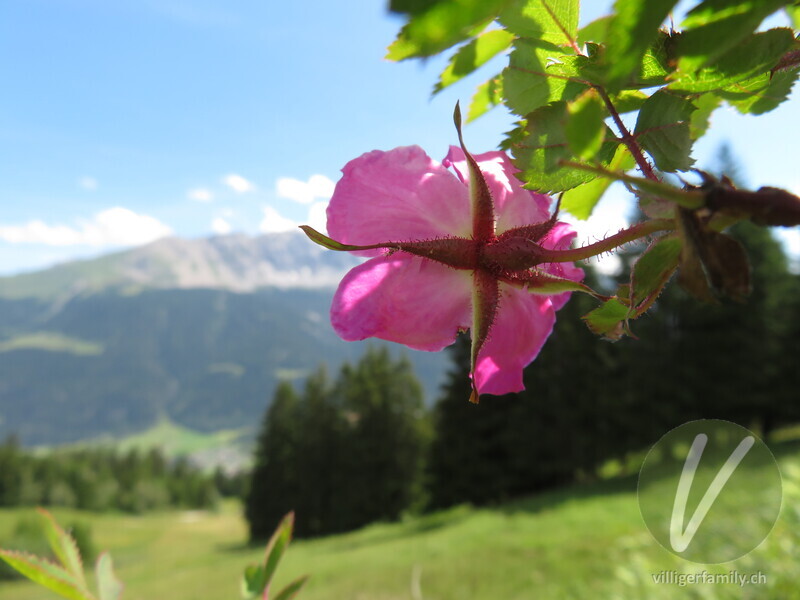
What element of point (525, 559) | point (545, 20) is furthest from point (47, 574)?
point (525, 559)

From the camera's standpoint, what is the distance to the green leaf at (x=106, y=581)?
0.71 meters

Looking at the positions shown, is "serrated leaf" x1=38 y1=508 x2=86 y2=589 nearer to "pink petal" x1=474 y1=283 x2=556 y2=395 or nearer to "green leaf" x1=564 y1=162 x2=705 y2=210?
"pink petal" x1=474 y1=283 x2=556 y2=395

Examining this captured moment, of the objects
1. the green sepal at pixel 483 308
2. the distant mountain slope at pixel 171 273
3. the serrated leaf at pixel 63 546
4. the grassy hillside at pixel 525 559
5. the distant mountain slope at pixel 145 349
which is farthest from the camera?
the distant mountain slope at pixel 171 273

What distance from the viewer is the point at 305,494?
29.8 meters

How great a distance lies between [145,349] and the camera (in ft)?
500

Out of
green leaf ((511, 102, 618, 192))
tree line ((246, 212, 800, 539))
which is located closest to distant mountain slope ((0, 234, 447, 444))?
tree line ((246, 212, 800, 539))

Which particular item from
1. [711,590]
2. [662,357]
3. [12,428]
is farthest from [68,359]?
[711,590]

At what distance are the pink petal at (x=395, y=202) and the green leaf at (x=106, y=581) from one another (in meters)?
0.55

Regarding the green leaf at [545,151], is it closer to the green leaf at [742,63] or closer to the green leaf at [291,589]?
the green leaf at [742,63]

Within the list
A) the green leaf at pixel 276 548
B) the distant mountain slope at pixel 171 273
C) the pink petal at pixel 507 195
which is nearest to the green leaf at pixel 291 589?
the green leaf at pixel 276 548

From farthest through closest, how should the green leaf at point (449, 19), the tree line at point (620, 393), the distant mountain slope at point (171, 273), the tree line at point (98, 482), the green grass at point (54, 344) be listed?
1. the distant mountain slope at point (171, 273)
2. the green grass at point (54, 344)
3. the tree line at point (98, 482)
4. the tree line at point (620, 393)
5. the green leaf at point (449, 19)

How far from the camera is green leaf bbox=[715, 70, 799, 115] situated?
19.7 inches

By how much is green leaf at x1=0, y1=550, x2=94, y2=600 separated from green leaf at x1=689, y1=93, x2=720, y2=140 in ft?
2.66

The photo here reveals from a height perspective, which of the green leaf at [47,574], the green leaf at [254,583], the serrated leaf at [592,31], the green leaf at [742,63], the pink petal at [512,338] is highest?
the serrated leaf at [592,31]
